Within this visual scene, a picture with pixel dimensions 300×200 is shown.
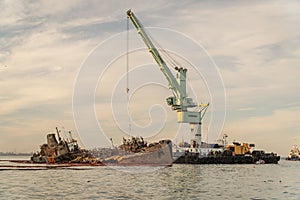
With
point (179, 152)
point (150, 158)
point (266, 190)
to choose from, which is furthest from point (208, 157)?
point (266, 190)

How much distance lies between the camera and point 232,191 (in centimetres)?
5691

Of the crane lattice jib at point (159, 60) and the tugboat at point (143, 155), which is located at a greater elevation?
the crane lattice jib at point (159, 60)

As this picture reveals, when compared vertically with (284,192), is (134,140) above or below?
above

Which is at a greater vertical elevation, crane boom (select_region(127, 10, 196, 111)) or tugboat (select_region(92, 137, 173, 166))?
crane boom (select_region(127, 10, 196, 111))

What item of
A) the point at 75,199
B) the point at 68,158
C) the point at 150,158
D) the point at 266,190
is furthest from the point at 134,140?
the point at 75,199

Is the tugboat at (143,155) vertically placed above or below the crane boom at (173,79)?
below

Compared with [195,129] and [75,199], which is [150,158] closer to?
[195,129]

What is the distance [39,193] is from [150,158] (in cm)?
8569

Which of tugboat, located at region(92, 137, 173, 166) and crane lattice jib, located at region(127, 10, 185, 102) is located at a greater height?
crane lattice jib, located at region(127, 10, 185, 102)

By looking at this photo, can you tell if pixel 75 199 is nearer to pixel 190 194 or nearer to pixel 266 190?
pixel 190 194

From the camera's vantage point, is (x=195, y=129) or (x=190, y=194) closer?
(x=190, y=194)

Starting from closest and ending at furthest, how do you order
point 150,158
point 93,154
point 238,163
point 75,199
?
point 75,199 < point 150,158 < point 93,154 < point 238,163

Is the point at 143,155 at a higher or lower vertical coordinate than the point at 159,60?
lower

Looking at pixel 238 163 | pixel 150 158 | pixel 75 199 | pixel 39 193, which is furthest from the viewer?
pixel 238 163
